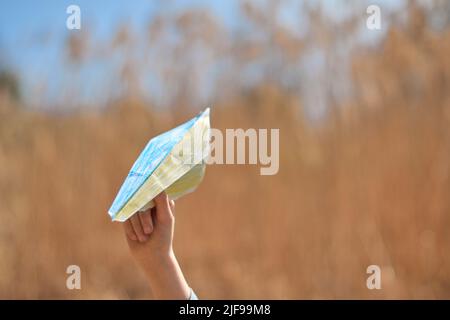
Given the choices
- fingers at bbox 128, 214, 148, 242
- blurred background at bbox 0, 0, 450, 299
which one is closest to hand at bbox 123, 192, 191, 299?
fingers at bbox 128, 214, 148, 242

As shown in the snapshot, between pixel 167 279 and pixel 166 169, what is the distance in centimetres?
15

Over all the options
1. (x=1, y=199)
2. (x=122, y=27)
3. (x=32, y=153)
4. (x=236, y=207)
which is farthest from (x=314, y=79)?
(x=1, y=199)

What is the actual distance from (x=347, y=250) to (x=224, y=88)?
883mm

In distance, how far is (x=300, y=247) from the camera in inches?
83.7

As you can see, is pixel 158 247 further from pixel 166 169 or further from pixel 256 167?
pixel 256 167

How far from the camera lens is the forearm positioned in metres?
0.66

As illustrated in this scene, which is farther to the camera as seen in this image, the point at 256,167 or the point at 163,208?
the point at 256,167

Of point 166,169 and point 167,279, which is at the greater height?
point 166,169

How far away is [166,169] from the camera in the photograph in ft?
2.02

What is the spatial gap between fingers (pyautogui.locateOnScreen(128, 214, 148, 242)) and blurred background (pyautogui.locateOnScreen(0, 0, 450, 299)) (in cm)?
148

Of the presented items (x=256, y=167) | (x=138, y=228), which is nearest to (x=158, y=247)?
(x=138, y=228)

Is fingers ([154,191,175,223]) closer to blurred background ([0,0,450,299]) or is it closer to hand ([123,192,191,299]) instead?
hand ([123,192,191,299])
